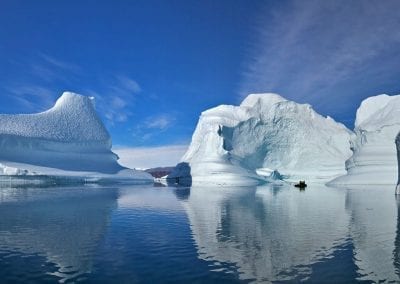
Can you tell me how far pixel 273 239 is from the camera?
48.2 ft

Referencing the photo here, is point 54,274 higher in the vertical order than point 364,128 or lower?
lower

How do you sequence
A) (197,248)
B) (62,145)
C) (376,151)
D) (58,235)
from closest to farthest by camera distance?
(197,248)
(58,235)
(376,151)
(62,145)

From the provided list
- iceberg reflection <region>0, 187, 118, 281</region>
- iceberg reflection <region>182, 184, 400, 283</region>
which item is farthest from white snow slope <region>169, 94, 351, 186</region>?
iceberg reflection <region>182, 184, 400, 283</region>

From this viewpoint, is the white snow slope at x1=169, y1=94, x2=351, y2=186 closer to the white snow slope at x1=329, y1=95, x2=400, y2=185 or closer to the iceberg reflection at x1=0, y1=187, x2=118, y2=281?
the white snow slope at x1=329, y1=95, x2=400, y2=185

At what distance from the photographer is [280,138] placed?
82.6 metres

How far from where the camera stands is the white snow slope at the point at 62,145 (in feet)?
224

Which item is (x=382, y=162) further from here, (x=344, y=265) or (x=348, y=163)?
(x=344, y=265)

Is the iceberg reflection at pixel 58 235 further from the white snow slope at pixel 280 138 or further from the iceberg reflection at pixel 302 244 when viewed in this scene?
the white snow slope at pixel 280 138

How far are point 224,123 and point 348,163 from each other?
2433 centimetres

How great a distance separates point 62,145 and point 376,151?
2155 inches

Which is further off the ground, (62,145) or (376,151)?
(62,145)

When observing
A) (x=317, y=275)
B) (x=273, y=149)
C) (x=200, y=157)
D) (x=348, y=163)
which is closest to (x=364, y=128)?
(x=348, y=163)

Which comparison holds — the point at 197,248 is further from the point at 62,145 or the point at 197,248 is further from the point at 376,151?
the point at 62,145

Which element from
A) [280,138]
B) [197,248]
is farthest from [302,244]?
[280,138]
